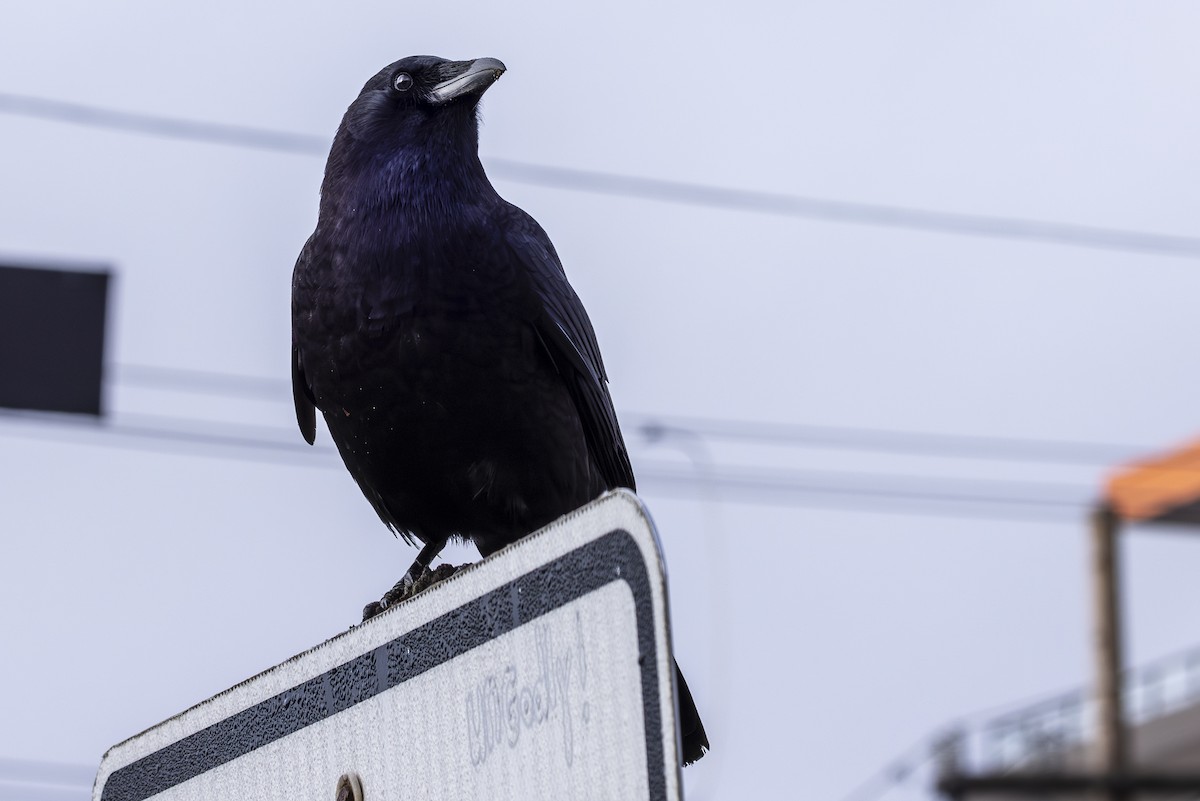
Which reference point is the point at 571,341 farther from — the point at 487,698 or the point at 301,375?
the point at 487,698

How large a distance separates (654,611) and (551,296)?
1.92m

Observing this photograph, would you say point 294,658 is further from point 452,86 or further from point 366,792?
point 452,86

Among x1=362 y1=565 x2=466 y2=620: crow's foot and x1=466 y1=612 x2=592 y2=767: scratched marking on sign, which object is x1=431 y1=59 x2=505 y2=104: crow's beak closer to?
x1=362 y1=565 x2=466 y2=620: crow's foot

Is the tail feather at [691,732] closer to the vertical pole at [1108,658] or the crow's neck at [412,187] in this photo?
the crow's neck at [412,187]

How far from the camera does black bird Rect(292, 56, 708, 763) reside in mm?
2830

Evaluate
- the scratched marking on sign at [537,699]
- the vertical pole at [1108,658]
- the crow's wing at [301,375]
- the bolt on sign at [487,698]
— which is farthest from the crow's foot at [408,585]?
the vertical pole at [1108,658]

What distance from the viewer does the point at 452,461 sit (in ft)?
9.52

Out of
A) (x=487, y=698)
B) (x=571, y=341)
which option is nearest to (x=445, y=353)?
(x=571, y=341)

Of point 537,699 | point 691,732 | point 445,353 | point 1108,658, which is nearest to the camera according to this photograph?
point 537,699

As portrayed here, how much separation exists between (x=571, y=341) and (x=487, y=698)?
172cm

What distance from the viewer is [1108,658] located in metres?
14.8

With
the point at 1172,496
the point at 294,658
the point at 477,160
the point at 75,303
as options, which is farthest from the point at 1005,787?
the point at 294,658

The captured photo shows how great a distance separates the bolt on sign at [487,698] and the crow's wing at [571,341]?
1327 millimetres

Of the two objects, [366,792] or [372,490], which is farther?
[372,490]
